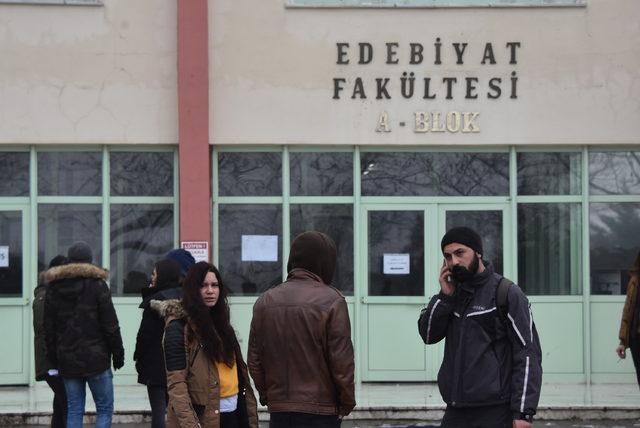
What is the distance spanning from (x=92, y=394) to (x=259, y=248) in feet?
16.5

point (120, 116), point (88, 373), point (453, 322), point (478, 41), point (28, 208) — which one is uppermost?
point (478, 41)

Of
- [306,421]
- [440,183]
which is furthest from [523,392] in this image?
[440,183]

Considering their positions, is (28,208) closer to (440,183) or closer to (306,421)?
(440,183)

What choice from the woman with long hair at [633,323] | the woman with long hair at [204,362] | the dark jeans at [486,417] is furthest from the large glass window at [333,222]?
the dark jeans at [486,417]

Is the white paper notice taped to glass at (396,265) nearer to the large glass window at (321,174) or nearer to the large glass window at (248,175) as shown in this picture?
the large glass window at (321,174)

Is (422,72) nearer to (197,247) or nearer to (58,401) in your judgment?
(197,247)

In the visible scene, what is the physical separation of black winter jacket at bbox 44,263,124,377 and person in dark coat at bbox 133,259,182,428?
32 centimetres

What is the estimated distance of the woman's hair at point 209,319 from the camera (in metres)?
6.39

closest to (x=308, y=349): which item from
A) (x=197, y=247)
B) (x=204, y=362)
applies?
(x=204, y=362)

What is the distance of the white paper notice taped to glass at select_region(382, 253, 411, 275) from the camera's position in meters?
13.5

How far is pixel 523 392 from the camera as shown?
608 cm

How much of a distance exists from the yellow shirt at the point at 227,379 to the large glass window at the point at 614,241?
26.5 ft

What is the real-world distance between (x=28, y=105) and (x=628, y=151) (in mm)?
7285

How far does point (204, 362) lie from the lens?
20.8 feet
